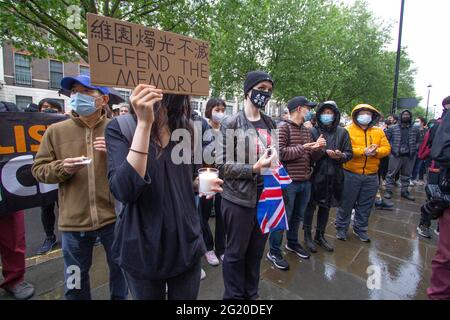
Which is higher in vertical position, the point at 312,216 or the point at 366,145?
the point at 366,145

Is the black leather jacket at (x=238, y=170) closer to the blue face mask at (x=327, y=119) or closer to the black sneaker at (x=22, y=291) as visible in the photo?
the blue face mask at (x=327, y=119)

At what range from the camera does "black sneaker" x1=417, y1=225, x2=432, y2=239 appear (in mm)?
4117

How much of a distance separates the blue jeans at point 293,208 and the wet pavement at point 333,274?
245 millimetres

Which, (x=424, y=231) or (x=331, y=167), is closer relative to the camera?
(x=331, y=167)

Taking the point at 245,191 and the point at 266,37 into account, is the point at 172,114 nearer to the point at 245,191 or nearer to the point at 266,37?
the point at 245,191

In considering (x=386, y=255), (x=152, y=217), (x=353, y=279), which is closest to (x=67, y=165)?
(x=152, y=217)

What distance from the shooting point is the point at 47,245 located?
340 cm

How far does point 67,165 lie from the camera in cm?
177

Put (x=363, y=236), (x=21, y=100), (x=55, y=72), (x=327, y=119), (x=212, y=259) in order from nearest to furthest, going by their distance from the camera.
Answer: (x=212, y=259)
(x=327, y=119)
(x=363, y=236)
(x=21, y=100)
(x=55, y=72)

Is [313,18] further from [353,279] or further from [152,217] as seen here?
[152,217]

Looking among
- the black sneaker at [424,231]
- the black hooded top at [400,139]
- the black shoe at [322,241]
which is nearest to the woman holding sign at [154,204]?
the black shoe at [322,241]

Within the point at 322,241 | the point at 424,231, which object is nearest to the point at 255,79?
the point at 322,241

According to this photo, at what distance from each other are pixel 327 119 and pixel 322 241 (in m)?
1.77
